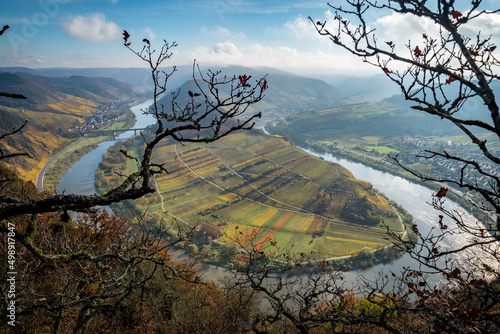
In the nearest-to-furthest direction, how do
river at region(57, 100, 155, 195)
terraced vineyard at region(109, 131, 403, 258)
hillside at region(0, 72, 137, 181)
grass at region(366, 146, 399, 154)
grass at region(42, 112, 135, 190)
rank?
terraced vineyard at region(109, 131, 403, 258)
river at region(57, 100, 155, 195)
grass at region(42, 112, 135, 190)
hillside at region(0, 72, 137, 181)
grass at region(366, 146, 399, 154)

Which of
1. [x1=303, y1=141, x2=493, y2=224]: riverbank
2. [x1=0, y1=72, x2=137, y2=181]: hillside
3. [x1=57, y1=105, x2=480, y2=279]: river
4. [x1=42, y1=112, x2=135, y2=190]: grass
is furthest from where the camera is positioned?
[x1=0, y1=72, x2=137, y2=181]: hillside

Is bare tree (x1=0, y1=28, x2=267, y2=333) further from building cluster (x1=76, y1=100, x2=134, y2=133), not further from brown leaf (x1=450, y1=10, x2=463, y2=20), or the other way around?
building cluster (x1=76, y1=100, x2=134, y2=133)

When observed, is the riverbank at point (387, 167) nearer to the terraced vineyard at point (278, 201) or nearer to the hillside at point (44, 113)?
the terraced vineyard at point (278, 201)

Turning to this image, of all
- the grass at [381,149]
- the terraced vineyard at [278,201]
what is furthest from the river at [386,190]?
the grass at [381,149]

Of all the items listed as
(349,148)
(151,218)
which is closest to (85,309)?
(151,218)

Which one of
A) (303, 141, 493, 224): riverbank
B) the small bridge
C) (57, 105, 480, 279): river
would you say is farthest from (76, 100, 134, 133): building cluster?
(303, 141, 493, 224): riverbank

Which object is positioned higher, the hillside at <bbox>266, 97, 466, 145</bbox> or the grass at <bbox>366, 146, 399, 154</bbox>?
the hillside at <bbox>266, 97, 466, 145</bbox>
